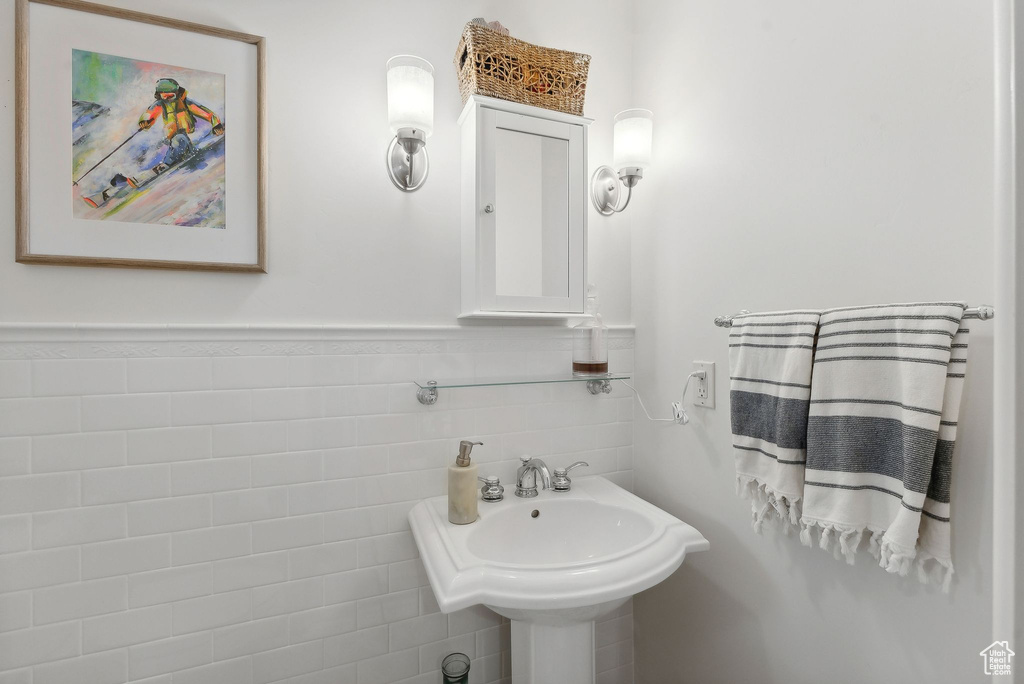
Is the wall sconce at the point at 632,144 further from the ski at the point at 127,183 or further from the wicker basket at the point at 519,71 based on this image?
the ski at the point at 127,183

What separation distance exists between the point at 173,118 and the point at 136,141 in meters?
0.09

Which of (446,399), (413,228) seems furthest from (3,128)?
(446,399)

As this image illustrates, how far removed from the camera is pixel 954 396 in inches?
28.0

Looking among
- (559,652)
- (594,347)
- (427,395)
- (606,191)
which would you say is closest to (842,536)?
(559,652)

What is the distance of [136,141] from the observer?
104 cm

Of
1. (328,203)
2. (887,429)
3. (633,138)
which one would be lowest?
(887,429)

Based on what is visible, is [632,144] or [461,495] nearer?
[461,495]

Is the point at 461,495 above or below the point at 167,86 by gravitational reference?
below

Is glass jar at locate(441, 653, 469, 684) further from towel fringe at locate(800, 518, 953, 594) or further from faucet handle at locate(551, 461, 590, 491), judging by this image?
towel fringe at locate(800, 518, 953, 594)

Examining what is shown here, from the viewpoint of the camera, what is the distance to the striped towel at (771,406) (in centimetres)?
88

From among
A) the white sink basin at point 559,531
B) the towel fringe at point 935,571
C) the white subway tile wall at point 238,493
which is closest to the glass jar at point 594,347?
the white subway tile wall at point 238,493

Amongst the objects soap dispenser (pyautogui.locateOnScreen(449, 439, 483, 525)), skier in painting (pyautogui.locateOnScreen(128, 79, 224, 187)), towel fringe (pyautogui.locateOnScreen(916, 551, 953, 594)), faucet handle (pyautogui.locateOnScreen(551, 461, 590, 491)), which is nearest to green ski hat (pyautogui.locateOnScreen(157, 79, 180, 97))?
skier in painting (pyautogui.locateOnScreen(128, 79, 224, 187))

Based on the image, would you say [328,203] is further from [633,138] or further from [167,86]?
[633,138]

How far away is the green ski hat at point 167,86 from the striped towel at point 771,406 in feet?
4.40
